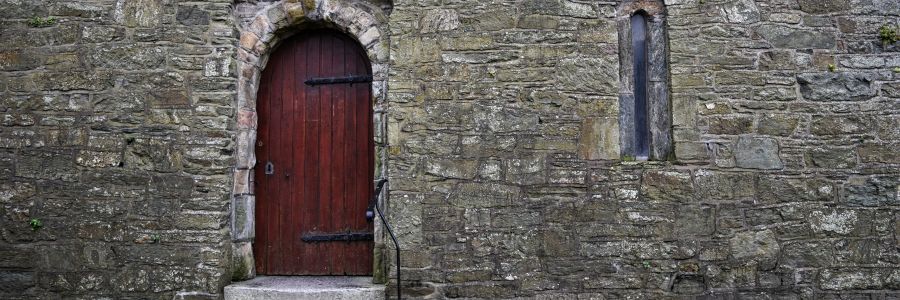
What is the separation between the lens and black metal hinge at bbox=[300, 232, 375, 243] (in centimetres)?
454

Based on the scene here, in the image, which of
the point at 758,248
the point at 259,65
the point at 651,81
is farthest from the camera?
the point at 259,65

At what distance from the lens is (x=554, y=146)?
4.15 meters

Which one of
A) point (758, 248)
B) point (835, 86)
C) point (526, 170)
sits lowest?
point (758, 248)

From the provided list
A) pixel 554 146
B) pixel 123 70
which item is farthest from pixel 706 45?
pixel 123 70

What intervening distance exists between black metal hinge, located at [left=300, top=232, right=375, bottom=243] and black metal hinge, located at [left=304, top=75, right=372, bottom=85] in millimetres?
1172

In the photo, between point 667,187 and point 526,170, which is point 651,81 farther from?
point 526,170

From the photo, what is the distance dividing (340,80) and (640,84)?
2.26 m

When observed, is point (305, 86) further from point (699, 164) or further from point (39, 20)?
point (699, 164)

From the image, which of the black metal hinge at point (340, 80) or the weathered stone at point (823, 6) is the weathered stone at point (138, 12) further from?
the weathered stone at point (823, 6)

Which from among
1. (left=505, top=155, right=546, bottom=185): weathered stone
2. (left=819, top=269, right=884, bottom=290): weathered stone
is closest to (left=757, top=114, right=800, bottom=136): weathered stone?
(left=819, top=269, right=884, bottom=290): weathered stone

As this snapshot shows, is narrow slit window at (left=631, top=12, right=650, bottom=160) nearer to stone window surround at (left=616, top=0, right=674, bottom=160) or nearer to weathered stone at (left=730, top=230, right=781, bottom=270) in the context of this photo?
stone window surround at (left=616, top=0, right=674, bottom=160)

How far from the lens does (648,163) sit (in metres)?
4.16

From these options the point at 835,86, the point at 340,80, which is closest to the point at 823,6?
the point at 835,86

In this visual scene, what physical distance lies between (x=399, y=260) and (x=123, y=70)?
8.20ft
